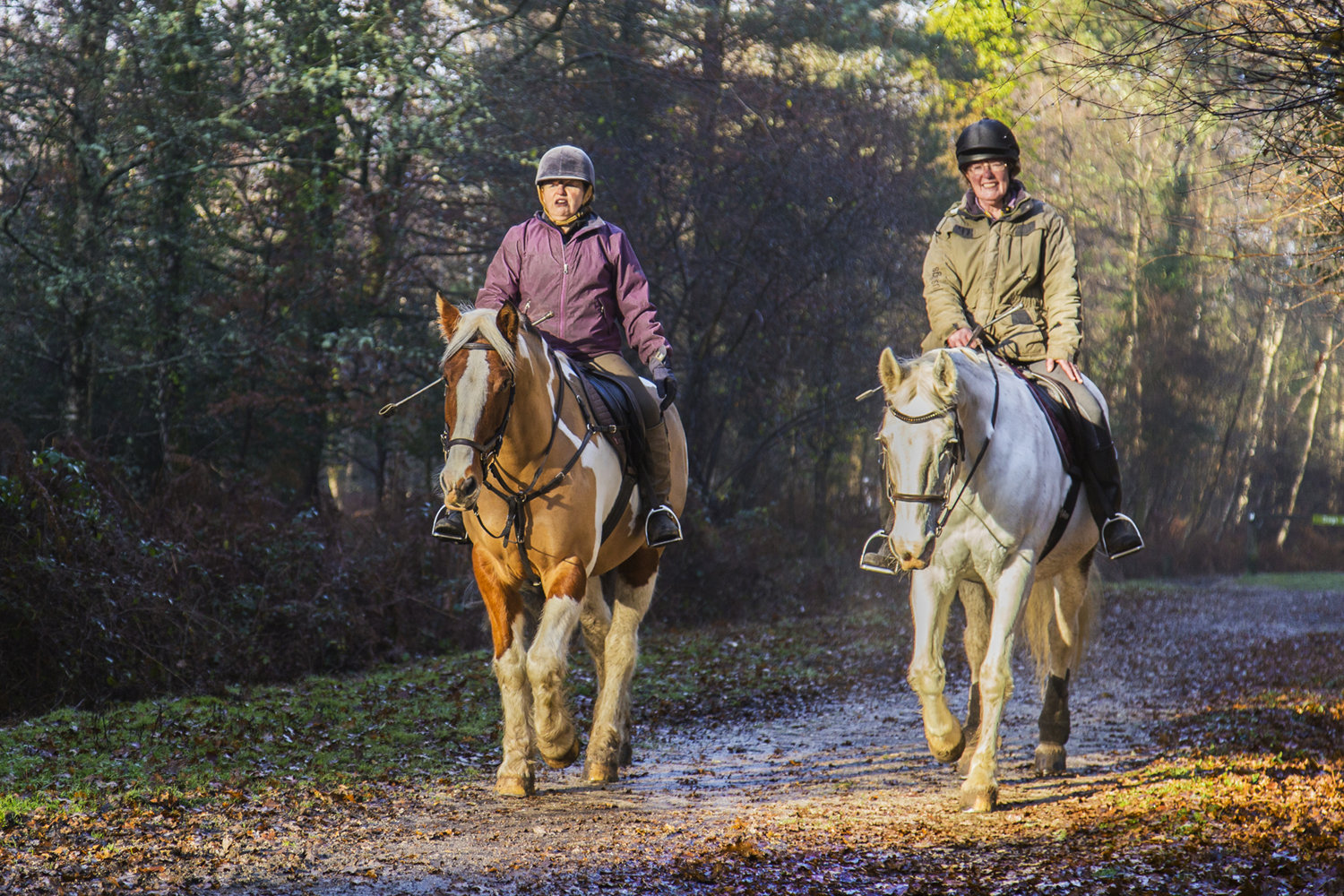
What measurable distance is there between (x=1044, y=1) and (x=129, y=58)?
37.3ft

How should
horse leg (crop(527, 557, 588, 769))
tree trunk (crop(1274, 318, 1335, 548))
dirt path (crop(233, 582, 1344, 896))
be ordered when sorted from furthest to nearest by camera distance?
tree trunk (crop(1274, 318, 1335, 548)) < horse leg (crop(527, 557, 588, 769)) < dirt path (crop(233, 582, 1344, 896))

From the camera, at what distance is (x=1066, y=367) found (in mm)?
7359

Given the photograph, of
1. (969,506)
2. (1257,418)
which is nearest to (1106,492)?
(969,506)

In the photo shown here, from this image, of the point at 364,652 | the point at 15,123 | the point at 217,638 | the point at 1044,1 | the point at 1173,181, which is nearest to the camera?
the point at 1044,1

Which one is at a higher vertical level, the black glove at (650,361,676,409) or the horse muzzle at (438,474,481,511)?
the black glove at (650,361,676,409)

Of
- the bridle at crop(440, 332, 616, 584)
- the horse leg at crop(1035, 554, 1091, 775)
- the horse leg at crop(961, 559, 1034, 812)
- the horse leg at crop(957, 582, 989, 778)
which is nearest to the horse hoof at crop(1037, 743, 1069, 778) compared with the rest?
the horse leg at crop(1035, 554, 1091, 775)

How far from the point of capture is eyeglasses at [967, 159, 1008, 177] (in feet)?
24.0

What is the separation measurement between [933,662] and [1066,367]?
2150mm

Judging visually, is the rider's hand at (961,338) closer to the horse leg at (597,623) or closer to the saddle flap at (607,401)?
the saddle flap at (607,401)

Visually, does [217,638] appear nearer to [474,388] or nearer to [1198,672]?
[474,388]

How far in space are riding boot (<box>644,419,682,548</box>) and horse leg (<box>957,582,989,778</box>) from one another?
180 centimetres

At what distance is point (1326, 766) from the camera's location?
7.39m

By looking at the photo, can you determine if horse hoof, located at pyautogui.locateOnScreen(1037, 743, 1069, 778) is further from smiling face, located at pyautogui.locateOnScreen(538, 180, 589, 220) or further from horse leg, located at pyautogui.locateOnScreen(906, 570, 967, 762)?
smiling face, located at pyautogui.locateOnScreen(538, 180, 589, 220)

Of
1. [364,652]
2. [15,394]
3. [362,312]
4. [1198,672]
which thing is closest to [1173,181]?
[1198,672]
